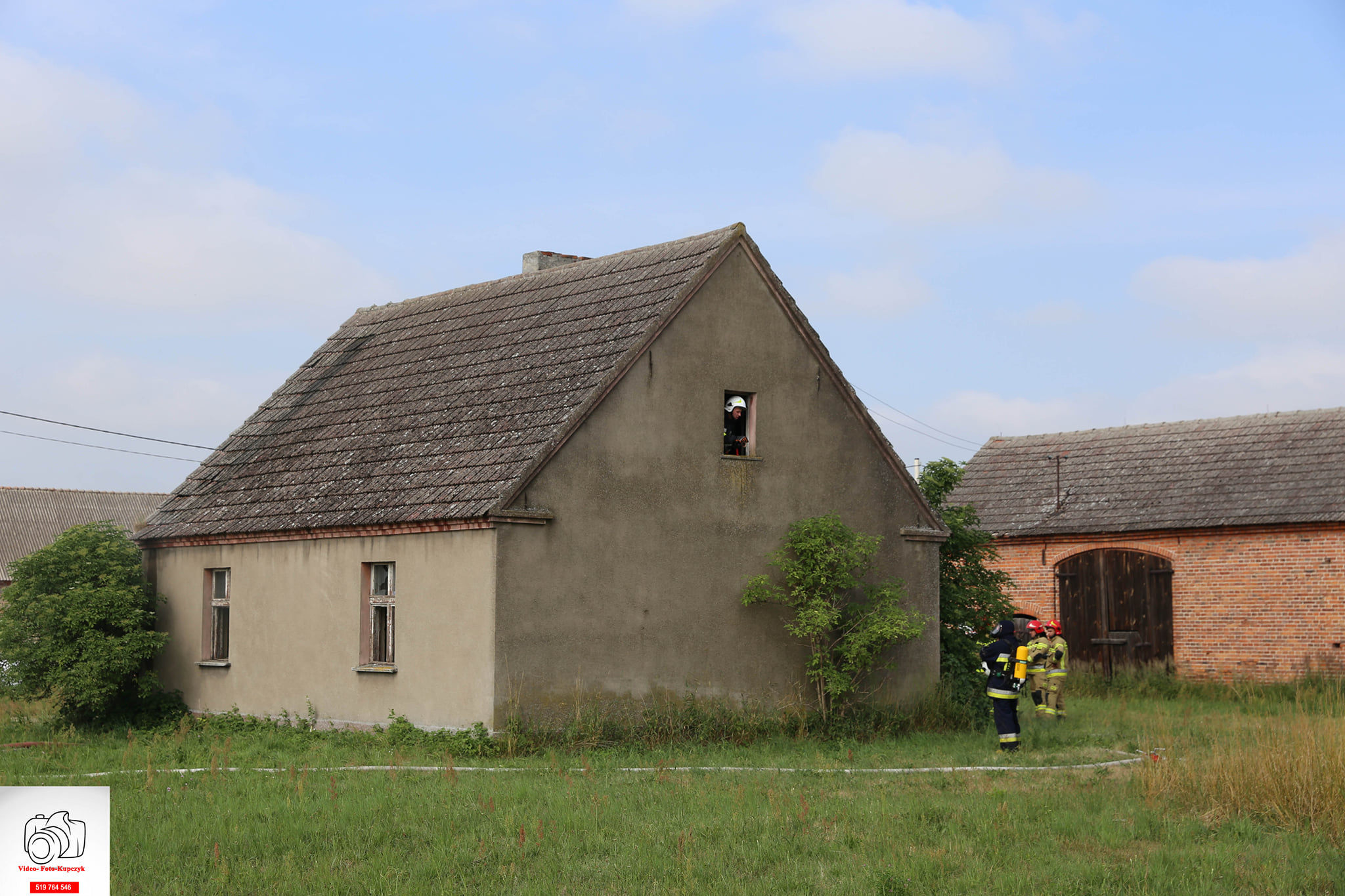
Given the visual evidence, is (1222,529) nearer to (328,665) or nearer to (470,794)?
(328,665)

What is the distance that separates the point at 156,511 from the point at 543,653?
9.16 m

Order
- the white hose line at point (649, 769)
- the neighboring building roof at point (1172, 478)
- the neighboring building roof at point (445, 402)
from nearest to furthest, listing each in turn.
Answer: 1. the white hose line at point (649, 769)
2. the neighboring building roof at point (445, 402)
3. the neighboring building roof at point (1172, 478)

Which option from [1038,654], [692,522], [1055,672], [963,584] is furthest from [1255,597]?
[692,522]

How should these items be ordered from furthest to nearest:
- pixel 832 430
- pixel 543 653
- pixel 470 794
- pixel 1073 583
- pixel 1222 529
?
1. pixel 1073 583
2. pixel 1222 529
3. pixel 832 430
4. pixel 543 653
5. pixel 470 794

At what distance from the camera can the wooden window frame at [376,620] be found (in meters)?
17.5

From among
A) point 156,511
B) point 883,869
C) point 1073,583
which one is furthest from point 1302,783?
point 1073,583

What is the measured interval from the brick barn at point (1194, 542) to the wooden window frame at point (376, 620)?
50.2 ft

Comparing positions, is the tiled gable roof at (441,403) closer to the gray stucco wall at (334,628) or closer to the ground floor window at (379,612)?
the gray stucco wall at (334,628)

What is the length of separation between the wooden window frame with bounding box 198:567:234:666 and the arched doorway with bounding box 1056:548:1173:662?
18501 millimetres

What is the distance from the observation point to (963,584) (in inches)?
827

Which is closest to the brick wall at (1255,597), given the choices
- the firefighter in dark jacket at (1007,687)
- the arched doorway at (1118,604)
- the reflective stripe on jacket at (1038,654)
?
the arched doorway at (1118,604)

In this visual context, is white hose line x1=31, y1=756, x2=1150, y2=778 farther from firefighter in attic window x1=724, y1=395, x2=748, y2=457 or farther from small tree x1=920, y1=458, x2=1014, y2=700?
small tree x1=920, y1=458, x2=1014, y2=700

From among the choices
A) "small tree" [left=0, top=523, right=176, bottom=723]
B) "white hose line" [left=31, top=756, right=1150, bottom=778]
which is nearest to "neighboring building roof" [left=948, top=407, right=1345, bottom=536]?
"white hose line" [left=31, top=756, right=1150, bottom=778]

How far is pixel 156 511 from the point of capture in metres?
22.1
